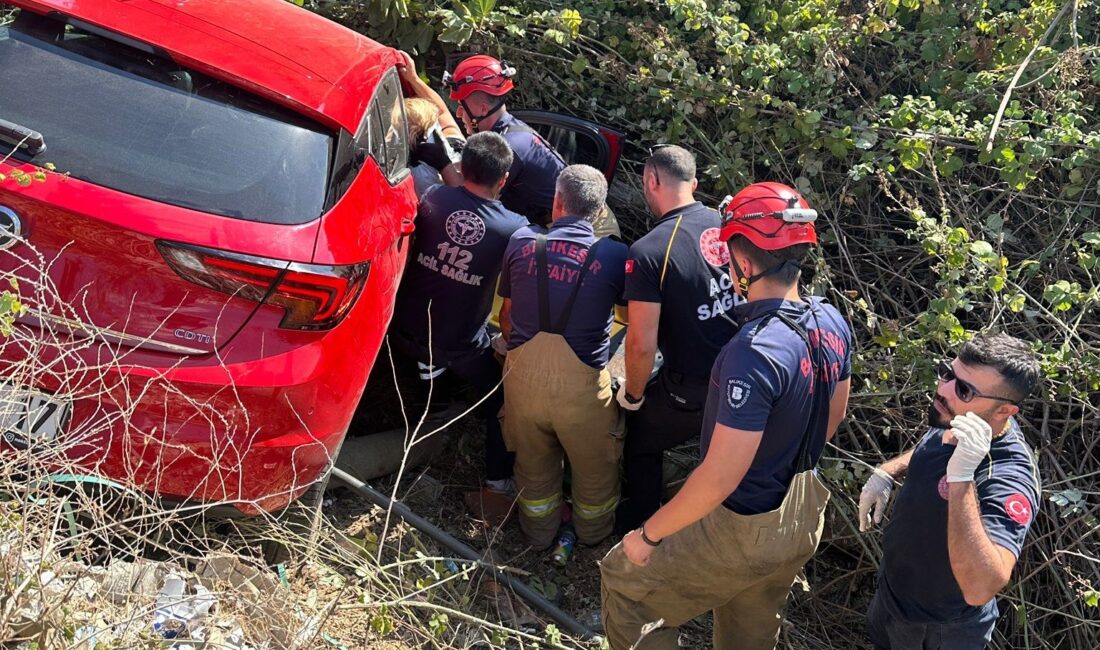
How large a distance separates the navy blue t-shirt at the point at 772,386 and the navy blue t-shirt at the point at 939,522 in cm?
37

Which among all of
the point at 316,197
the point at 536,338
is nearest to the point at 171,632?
the point at 316,197

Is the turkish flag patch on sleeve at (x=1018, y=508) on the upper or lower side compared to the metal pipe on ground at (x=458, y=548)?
upper

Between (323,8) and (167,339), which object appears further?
(323,8)

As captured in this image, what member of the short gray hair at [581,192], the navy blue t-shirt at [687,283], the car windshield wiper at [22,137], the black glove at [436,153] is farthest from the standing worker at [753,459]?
the car windshield wiper at [22,137]

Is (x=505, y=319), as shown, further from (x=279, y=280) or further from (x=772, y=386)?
(x=772, y=386)

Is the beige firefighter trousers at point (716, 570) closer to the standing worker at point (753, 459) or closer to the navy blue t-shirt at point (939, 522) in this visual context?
the standing worker at point (753, 459)

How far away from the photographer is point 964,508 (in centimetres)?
306

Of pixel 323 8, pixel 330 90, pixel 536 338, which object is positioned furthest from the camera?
pixel 323 8

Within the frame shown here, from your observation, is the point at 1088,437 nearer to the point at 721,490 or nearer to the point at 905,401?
the point at 905,401

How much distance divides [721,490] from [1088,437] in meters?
2.30

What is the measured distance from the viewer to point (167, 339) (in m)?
3.10

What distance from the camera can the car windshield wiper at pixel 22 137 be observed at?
9.98 ft

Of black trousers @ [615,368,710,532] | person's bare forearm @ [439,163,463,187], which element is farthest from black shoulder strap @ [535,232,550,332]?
person's bare forearm @ [439,163,463,187]

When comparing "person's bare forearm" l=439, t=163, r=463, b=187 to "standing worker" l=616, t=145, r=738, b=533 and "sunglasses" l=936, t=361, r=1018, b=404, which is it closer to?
"standing worker" l=616, t=145, r=738, b=533
